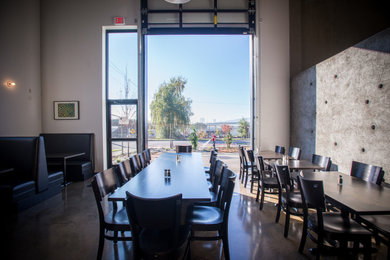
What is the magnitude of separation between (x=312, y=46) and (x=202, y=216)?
5564 millimetres

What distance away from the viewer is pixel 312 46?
5.46 metres

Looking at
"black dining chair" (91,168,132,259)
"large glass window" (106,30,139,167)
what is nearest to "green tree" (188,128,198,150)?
"large glass window" (106,30,139,167)

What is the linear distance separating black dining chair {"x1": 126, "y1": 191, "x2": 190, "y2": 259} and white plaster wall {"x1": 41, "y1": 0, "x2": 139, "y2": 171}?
5163 millimetres

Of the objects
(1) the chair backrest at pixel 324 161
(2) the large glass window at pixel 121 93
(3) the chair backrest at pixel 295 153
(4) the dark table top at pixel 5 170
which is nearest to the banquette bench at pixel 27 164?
(4) the dark table top at pixel 5 170


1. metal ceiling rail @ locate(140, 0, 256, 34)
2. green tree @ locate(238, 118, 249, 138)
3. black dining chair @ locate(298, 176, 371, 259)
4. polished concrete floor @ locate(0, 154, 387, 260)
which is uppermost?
metal ceiling rail @ locate(140, 0, 256, 34)

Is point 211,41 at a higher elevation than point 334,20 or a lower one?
higher

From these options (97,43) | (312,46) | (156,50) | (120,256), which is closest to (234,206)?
(120,256)

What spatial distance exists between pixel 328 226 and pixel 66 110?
700cm

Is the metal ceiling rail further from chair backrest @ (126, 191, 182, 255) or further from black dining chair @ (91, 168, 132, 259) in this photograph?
chair backrest @ (126, 191, 182, 255)

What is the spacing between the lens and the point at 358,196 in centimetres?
197

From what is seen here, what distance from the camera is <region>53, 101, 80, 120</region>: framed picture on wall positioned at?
6.22m

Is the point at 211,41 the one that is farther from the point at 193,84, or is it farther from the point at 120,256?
the point at 120,256

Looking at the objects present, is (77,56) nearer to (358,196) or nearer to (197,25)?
Result: (197,25)

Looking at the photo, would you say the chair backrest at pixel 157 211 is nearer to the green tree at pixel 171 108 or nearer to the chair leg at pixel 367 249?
the chair leg at pixel 367 249
